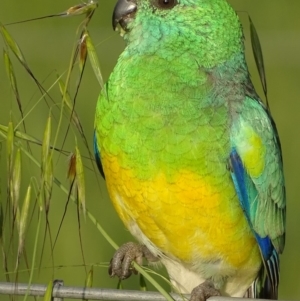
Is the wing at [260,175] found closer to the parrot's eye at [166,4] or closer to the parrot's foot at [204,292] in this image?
the parrot's foot at [204,292]

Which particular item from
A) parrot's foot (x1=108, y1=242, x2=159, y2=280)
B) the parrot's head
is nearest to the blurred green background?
parrot's foot (x1=108, y1=242, x2=159, y2=280)

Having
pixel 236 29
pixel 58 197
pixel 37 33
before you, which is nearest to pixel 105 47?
pixel 37 33

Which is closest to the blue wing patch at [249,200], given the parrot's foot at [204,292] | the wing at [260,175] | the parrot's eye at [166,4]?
the wing at [260,175]

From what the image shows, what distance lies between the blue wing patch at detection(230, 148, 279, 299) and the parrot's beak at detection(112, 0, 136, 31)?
404mm

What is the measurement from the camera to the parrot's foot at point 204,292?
2.02 m

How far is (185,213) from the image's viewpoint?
1.97 metres

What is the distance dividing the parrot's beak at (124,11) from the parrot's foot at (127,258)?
1.82 feet

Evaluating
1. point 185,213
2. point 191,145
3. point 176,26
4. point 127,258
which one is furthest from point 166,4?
point 127,258

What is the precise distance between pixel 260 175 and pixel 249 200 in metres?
0.07

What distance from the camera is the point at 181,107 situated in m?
1.99

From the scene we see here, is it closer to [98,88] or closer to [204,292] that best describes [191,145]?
[204,292]

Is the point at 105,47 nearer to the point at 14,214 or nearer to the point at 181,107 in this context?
the point at 181,107

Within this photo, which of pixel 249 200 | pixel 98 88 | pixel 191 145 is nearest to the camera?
pixel 191 145

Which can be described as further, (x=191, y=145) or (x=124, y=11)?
(x=124, y=11)
